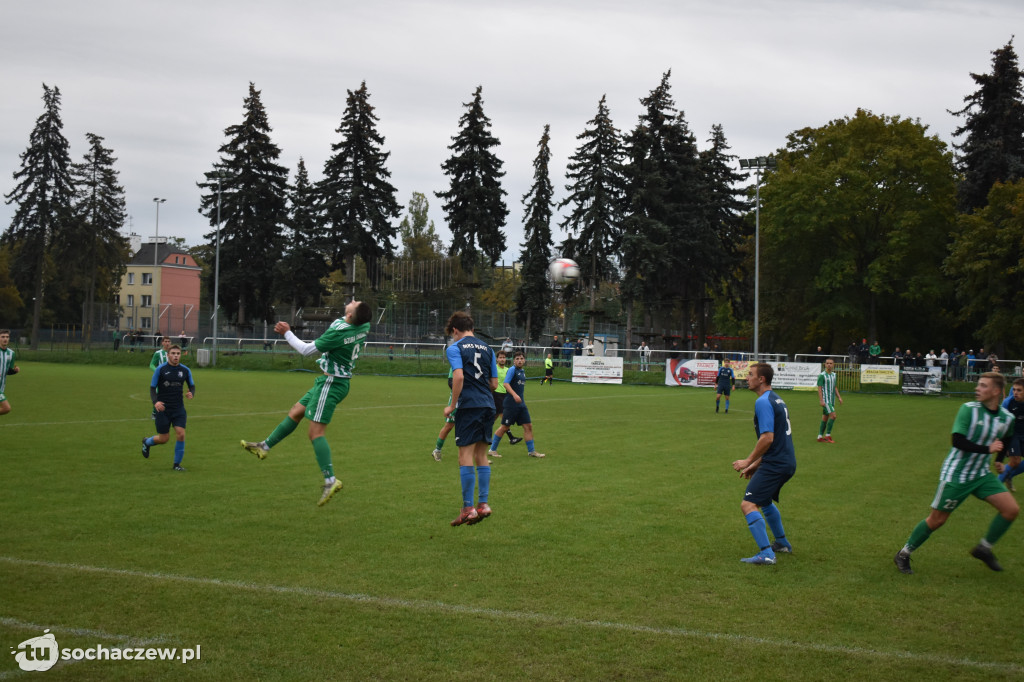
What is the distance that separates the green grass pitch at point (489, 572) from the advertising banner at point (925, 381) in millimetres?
27187

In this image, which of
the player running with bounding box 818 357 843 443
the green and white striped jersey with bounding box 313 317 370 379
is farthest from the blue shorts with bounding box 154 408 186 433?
the player running with bounding box 818 357 843 443

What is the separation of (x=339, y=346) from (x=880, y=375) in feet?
120

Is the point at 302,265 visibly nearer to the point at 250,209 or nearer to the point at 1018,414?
the point at 250,209

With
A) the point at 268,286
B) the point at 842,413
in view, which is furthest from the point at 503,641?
the point at 268,286

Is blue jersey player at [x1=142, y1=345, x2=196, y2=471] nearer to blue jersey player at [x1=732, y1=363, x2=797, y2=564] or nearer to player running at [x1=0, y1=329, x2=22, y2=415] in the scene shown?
player running at [x1=0, y1=329, x2=22, y2=415]

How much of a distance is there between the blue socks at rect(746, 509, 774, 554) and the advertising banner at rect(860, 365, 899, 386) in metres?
35.4

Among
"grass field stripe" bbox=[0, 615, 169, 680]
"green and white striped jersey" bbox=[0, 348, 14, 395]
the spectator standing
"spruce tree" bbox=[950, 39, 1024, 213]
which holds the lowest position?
"grass field stripe" bbox=[0, 615, 169, 680]

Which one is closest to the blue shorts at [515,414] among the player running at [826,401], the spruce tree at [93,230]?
the player running at [826,401]

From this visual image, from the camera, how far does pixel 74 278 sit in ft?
233

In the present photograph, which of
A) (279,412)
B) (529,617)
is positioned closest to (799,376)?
(279,412)

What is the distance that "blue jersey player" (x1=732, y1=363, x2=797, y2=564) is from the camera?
8125 mm

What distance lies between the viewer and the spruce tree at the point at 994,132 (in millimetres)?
49375

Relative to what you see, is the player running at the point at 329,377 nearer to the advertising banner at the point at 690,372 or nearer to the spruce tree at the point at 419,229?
the advertising banner at the point at 690,372

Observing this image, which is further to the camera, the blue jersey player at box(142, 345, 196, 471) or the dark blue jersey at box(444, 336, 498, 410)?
the blue jersey player at box(142, 345, 196, 471)
